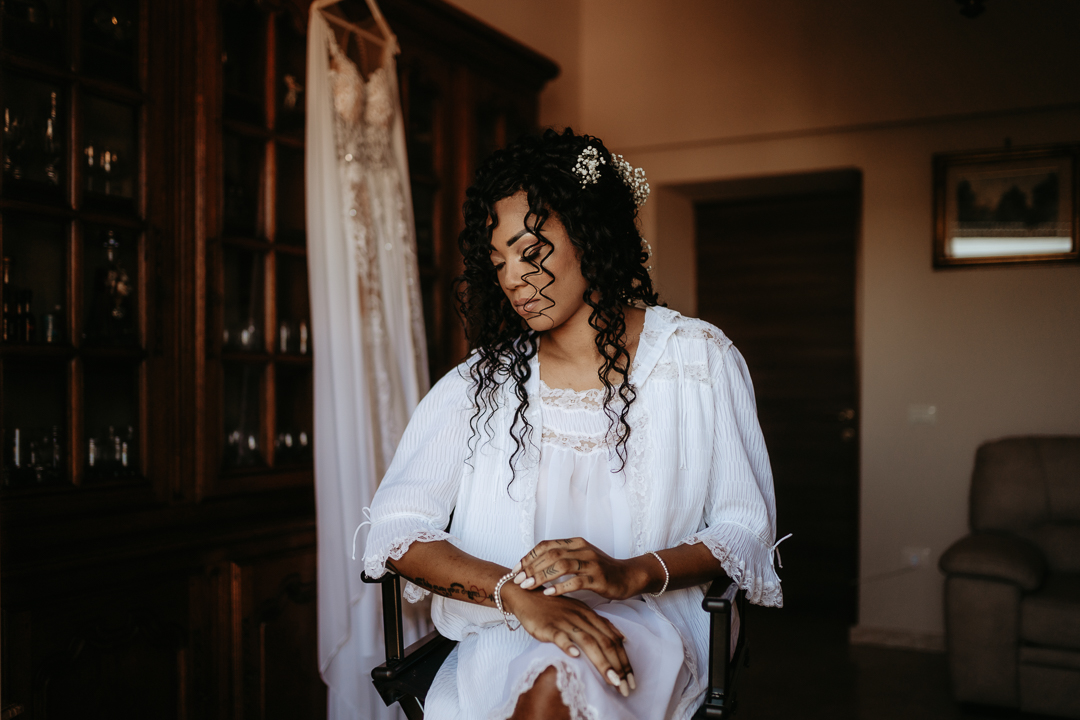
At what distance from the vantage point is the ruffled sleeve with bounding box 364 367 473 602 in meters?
1.54

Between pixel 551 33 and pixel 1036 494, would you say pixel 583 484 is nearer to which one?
pixel 1036 494

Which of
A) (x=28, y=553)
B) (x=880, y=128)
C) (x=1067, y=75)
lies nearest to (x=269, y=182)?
(x=28, y=553)

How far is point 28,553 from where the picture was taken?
174 centimetres

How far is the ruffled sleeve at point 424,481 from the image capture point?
5.05 ft

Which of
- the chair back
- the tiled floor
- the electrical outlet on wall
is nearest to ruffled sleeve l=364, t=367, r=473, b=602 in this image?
the tiled floor

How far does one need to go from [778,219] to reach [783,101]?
735mm

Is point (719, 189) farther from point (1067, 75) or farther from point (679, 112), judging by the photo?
point (1067, 75)

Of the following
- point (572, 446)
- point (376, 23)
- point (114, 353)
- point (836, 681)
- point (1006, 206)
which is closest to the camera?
point (572, 446)

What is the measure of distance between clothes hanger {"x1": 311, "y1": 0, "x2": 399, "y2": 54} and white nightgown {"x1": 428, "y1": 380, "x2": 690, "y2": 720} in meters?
1.47

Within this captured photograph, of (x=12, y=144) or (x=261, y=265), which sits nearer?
(x=12, y=144)

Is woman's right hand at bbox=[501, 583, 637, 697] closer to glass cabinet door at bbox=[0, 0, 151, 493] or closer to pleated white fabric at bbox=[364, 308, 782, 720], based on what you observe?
pleated white fabric at bbox=[364, 308, 782, 720]

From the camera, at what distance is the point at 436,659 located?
5.33ft

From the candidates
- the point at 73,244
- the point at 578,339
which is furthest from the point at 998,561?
the point at 73,244

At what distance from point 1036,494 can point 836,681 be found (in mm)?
1125
